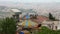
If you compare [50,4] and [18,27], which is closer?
[18,27]

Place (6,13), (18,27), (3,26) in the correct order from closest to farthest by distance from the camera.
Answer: (3,26)
(18,27)
(6,13)

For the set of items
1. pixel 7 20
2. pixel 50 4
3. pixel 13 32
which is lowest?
pixel 13 32

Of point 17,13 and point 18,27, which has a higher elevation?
point 17,13

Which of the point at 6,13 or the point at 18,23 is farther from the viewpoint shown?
the point at 6,13

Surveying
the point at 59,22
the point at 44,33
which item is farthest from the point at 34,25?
the point at 44,33

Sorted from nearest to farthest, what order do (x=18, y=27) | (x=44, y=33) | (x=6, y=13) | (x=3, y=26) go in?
(x=44, y=33), (x=3, y=26), (x=18, y=27), (x=6, y=13)

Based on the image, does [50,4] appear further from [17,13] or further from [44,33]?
[44,33]

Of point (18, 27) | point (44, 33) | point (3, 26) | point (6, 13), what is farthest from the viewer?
point (6, 13)

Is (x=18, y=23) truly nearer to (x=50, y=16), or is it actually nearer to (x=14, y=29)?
(x=14, y=29)

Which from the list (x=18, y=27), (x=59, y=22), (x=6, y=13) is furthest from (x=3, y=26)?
(x=59, y=22)
